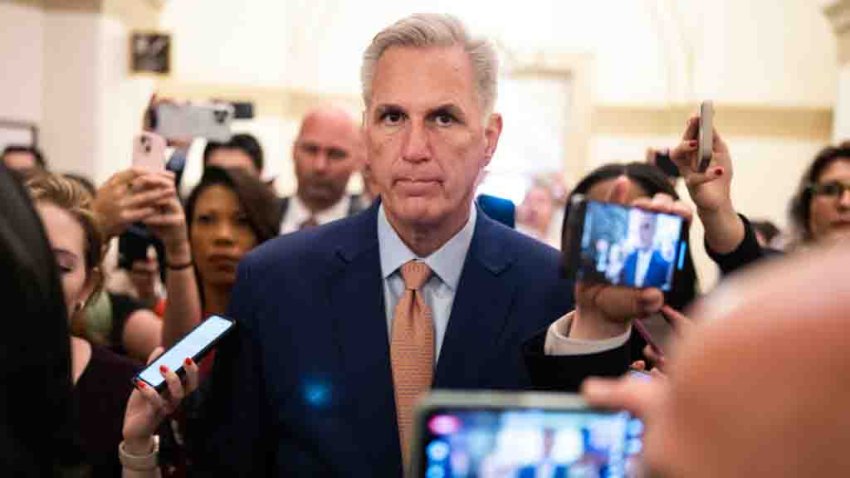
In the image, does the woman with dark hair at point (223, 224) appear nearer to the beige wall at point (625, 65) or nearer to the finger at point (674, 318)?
the finger at point (674, 318)

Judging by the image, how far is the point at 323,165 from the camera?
4.35 meters

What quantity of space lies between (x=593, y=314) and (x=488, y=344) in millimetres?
384

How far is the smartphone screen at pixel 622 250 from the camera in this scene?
1354mm

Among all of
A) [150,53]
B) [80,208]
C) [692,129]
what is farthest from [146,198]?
[150,53]

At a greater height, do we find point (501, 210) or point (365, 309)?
point (501, 210)

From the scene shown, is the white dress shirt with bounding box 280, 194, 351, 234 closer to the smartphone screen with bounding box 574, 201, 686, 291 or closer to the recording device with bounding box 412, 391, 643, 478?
the smartphone screen with bounding box 574, 201, 686, 291

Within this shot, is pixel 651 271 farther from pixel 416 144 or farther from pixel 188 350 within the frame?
pixel 188 350

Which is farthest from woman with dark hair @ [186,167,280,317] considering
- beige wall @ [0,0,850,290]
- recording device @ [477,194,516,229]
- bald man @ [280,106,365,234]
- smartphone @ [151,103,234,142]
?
beige wall @ [0,0,850,290]

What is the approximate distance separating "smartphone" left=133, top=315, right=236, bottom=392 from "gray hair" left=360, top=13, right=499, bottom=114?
472mm

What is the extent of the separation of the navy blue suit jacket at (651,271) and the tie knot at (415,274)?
1.98 feet

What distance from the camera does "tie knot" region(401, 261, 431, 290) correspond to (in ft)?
6.28

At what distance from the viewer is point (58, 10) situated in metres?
7.23

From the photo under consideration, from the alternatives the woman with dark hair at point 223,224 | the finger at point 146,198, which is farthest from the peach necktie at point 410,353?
the woman with dark hair at point 223,224

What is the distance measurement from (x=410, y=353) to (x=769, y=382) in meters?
1.38
